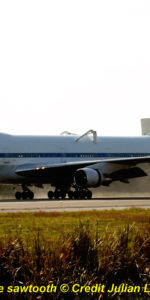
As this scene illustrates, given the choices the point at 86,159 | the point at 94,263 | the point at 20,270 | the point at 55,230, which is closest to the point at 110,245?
the point at 94,263

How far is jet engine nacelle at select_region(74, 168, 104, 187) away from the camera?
43.2 meters

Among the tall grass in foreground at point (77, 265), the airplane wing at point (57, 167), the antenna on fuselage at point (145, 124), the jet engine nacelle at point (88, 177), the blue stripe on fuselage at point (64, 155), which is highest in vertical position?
the antenna on fuselage at point (145, 124)

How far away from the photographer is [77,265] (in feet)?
33.9

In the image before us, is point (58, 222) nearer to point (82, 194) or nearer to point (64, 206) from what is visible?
point (64, 206)

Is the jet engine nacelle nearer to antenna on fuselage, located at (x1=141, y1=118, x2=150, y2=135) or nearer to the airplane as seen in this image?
the airplane

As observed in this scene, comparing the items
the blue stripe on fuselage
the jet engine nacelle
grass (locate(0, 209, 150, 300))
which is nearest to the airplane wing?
the blue stripe on fuselage

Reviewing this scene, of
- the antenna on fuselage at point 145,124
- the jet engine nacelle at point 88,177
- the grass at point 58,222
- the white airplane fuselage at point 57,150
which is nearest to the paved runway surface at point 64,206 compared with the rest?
the grass at point 58,222

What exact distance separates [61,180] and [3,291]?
3813cm

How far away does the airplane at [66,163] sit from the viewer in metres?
44.8

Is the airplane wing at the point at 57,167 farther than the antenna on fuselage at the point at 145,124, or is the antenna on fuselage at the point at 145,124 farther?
the antenna on fuselage at the point at 145,124

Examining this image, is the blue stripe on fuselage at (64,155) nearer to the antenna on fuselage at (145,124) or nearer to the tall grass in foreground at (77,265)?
the antenna on fuselage at (145,124)

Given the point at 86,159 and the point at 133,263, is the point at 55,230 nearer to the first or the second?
the point at 133,263

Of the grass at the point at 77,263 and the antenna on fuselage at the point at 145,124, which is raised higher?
the antenna on fuselage at the point at 145,124

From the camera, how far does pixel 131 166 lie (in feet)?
152
